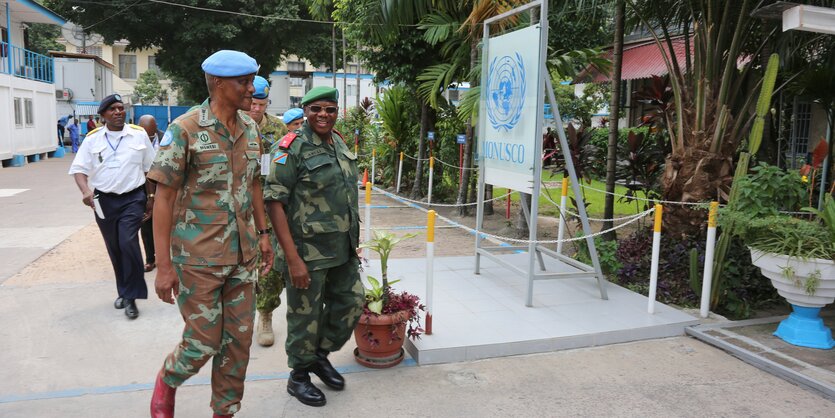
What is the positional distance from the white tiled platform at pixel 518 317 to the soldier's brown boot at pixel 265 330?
1.06 m

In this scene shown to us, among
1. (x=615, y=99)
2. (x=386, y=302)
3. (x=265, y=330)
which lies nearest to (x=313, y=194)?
(x=386, y=302)

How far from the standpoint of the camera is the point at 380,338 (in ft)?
14.3

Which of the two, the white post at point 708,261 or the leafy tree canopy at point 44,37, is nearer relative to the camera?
the white post at point 708,261

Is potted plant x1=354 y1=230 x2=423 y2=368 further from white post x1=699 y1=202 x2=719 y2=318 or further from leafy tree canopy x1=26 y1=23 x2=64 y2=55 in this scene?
leafy tree canopy x1=26 y1=23 x2=64 y2=55

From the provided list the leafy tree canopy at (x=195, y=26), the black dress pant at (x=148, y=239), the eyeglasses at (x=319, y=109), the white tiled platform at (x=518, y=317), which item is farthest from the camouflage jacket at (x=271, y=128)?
the leafy tree canopy at (x=195, y=26)

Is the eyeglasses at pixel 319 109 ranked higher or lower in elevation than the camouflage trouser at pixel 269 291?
higher

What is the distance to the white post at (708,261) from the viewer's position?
17.4 feet

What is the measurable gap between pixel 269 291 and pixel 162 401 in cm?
145

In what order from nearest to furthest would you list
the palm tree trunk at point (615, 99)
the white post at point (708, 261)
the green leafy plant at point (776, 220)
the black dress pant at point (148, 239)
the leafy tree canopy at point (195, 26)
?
1. the green leafy plant at point (776, 220)
2. the white post at point (708, 261)
3. the black dress pant at point (148, 239)
4. the palm tree trunk at point (615, 99)
5. the leafy tree canopy at point (195, 26)

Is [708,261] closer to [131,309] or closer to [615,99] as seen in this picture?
[615,99]

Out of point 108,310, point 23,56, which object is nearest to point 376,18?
point 108,310

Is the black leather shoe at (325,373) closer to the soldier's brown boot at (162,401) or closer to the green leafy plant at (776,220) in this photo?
the soldier's brown boot at (162,401)

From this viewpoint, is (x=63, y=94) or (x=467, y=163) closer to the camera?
(x=467, y=163)

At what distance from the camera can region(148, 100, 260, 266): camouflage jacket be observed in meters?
3.07
